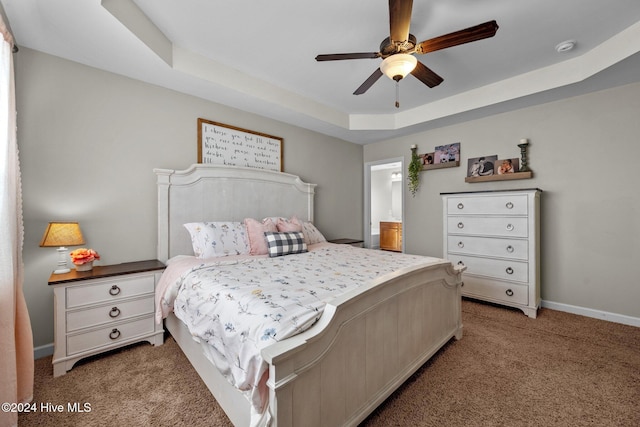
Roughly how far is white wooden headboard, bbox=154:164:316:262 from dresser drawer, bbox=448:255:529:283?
227cm

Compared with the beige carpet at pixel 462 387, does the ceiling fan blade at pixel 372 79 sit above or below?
above

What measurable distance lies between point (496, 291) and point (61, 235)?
4162 millimetres

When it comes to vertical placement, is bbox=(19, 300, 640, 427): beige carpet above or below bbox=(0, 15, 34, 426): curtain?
below

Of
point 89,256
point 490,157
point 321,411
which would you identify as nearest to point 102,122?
point 89,256

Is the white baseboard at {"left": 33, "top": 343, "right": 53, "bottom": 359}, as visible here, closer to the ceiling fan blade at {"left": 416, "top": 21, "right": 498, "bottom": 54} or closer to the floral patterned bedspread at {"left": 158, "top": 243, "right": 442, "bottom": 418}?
the floral patterned bedspread at {"left": 158, "top": 243, "right": 442, "bottom": 418}

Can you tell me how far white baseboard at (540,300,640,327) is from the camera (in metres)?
2.61

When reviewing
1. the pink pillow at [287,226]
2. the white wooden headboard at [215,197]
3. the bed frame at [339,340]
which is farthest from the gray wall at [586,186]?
the white wooden headboard at [215,197]

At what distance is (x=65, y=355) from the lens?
1.85 meters

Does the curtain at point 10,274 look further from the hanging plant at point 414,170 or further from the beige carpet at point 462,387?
the hanging plant at point 414,170

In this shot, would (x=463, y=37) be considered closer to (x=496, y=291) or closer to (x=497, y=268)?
(x=497, y=268)

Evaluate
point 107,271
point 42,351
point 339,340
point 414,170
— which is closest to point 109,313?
point 107,271

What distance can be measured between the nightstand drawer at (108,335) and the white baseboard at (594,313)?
13.7 ft

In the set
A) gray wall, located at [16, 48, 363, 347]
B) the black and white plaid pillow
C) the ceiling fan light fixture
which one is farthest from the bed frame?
the ceiling fan light fixture

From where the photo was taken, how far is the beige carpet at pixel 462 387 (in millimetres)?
1451
